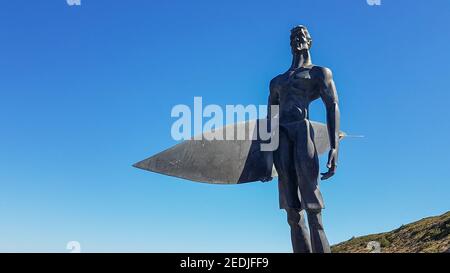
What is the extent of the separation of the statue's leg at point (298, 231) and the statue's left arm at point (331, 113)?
30.2 inches

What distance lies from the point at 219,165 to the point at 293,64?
7.61 feet

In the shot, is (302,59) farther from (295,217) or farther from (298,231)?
(298,231)

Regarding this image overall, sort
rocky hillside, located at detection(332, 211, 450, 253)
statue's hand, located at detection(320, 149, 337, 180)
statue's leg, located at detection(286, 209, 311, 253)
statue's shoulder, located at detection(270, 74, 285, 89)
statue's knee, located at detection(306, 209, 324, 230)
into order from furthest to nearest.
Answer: rocky hillside, located at detection(332, 211, 450, 253)
statue's shoulder, located at detection(270, 74, 285, 89)
statue's hand, located at detection(320, 149, 337, 180)
statue's leg, located at detection(286, 209, 311, 253)
statue's knee, located at detection(306, 209, 324, 230)

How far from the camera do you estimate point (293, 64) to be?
814cm

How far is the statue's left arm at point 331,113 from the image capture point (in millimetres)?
7336

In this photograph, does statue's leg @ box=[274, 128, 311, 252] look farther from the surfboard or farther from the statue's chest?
the statue's chest

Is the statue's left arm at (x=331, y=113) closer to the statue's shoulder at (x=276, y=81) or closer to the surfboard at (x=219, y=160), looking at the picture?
the surfboard at (x=219, y=160)

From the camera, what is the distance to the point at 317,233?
695 centimetres

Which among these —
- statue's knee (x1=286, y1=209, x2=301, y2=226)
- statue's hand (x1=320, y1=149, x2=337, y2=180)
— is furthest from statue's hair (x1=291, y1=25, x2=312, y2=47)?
statue's knee (x1=286, y1=209, x2=301, y2=226)

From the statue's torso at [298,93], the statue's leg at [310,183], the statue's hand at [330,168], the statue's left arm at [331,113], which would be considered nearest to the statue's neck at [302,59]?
the statue's torso at [298,93]

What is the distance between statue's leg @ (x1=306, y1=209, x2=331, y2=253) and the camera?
6887mm

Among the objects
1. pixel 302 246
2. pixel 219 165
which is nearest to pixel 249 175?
pixel 219 165

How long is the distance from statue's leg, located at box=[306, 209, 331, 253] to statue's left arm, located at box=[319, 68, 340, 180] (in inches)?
25.8
